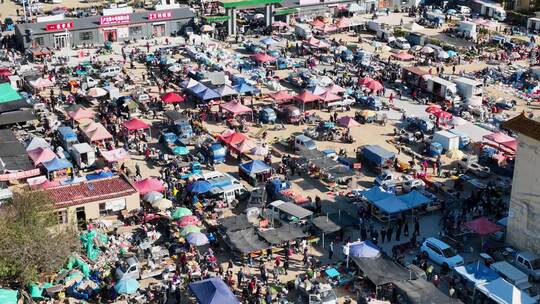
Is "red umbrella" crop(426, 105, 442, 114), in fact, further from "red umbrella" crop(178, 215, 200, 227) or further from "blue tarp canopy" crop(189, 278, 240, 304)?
"blue tarp canopy" crop(189, 278, 240, 304)

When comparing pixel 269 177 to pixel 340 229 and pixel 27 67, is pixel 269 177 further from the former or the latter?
pixel 27 67

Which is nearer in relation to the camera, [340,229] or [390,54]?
[340,229]

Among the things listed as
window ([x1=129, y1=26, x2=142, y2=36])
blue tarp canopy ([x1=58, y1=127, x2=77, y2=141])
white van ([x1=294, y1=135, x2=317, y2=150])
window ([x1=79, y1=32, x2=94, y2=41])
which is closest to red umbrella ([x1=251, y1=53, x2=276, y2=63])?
window ([x1=129, y1=26, x2=142, y2=36])

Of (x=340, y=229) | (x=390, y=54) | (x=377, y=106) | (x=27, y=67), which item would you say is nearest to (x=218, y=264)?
(x=340, y=229)

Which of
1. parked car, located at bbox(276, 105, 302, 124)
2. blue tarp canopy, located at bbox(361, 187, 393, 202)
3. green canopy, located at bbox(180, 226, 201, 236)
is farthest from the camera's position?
parked car, located at bbox(276, 105, 302, 124)

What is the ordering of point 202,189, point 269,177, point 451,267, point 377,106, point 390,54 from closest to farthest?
point 451,267, point 202,189, point 269,177, point 377,106, point 390,54

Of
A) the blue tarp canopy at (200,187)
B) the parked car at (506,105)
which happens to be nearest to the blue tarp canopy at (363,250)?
the blue tarp canopy at (200,187)
